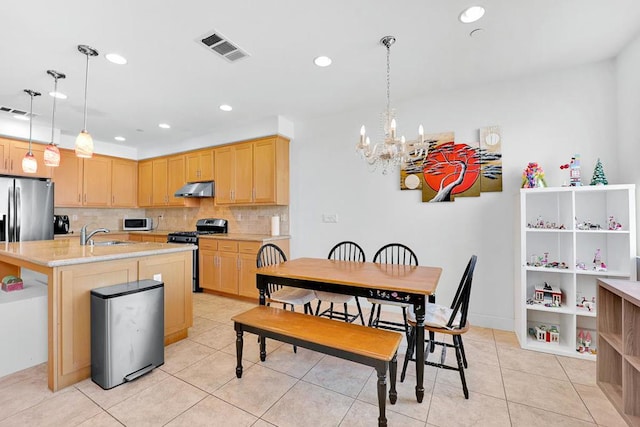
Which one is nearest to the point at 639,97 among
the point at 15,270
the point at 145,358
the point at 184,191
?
the point at 145,358

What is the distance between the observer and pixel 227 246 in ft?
13.8

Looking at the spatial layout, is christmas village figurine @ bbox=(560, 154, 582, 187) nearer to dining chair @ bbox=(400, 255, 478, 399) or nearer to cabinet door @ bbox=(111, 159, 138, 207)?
dining chair @ bbox=(400, 255, 478, 399)

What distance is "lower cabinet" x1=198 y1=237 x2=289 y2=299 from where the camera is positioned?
3992 millimetres

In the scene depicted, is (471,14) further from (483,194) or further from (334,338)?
(334,338)

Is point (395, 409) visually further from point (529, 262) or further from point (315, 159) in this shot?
point (315, 159)

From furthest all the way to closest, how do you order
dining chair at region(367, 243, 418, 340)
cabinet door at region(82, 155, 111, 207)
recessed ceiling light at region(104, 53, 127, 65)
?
cabinet door at region(82, 155, 111, 207) → recessed ceiling light at region(104, 53, 127, 65) → dining chair at region(367, 243, 418, 340)

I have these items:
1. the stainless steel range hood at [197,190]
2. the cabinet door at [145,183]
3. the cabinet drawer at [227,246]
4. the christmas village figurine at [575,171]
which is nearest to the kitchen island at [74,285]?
the cabinet drawer at [227,246]

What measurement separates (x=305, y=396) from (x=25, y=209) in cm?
484

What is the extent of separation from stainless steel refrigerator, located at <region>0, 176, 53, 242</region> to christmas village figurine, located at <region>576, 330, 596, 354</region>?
667cm

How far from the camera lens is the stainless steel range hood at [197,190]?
478cm

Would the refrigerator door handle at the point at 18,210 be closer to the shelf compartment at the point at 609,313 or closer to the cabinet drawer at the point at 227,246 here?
the cabinet drawer at the point at 227,246

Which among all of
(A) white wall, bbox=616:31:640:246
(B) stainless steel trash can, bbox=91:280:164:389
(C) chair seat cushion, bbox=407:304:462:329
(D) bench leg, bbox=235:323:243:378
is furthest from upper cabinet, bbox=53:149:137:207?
(A) white wall, bbox=616:31:640:246

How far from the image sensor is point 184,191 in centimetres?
496

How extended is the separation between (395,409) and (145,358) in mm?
1851
